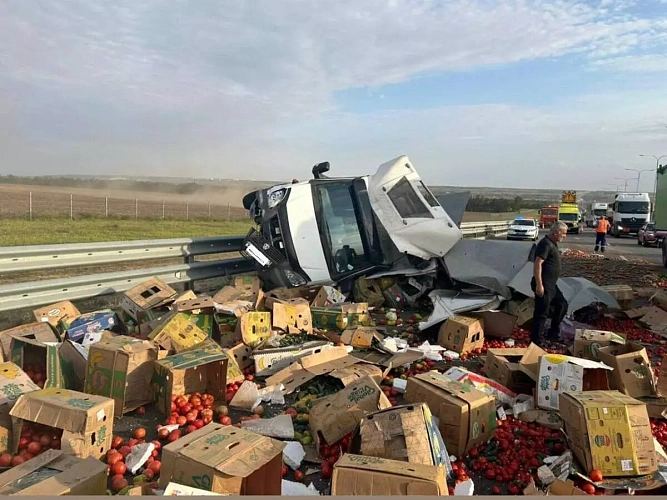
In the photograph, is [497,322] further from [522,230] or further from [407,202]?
[522,230]

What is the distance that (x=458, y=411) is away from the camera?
389cm

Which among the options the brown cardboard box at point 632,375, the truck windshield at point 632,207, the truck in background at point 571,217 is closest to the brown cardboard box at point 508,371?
the brown cardboard box at point 632,375

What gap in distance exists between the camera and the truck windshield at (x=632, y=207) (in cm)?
3469

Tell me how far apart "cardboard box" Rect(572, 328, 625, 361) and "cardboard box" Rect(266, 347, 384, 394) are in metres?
2.31

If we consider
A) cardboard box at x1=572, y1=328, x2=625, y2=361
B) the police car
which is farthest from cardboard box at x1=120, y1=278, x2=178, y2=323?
the police car

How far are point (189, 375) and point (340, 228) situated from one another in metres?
4.78

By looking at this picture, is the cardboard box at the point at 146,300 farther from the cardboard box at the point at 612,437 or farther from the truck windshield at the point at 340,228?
the cardboard box at the point at 612,437

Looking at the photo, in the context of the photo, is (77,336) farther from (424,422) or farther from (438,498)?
(438,498)

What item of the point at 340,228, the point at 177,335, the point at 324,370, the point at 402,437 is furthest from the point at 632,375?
the point at 340,228

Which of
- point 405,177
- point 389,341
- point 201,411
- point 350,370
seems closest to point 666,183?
point 405,177

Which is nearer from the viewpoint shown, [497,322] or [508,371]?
[508,371]

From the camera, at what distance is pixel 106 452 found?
3.78m

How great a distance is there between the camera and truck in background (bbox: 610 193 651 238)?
1361 inches

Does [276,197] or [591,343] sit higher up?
[276,197]
